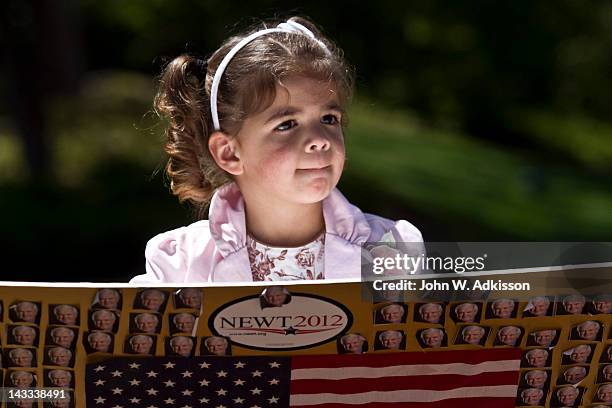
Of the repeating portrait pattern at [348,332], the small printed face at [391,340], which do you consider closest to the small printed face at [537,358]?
the repeating portrait pattern at [348,332]

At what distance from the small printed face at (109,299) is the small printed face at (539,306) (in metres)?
0.77

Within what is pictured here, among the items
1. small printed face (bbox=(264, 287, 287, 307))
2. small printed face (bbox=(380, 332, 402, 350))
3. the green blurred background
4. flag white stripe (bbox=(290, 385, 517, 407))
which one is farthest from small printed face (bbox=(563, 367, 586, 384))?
the green blurred background

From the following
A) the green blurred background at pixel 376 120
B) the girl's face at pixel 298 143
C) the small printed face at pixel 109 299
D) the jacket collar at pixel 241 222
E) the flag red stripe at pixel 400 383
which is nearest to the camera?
the small printed face at pixel 109 299

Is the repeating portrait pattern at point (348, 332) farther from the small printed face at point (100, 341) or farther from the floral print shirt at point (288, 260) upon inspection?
the floral print shirt at point (288, 260)

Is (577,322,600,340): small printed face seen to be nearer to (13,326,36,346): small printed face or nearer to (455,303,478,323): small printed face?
(455,303,478,323): small printed face

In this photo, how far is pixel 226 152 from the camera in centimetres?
265

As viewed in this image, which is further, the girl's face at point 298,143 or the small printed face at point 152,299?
the girl's face at point 298,143

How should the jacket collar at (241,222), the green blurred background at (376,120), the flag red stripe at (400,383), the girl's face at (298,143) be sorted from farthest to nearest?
the green blurred background at (376,120) < the jacket collar at (241,222) < the girl's face at (298,143) < the flag red stripe at (400,383)

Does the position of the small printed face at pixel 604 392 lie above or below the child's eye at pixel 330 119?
below

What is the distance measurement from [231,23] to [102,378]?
22.6 ft

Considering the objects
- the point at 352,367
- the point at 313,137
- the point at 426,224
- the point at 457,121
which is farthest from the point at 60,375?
the point at 457,121

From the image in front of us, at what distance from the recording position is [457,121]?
9.71m

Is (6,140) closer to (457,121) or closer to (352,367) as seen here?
(457,121)

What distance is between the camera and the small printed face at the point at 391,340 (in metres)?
1.92
